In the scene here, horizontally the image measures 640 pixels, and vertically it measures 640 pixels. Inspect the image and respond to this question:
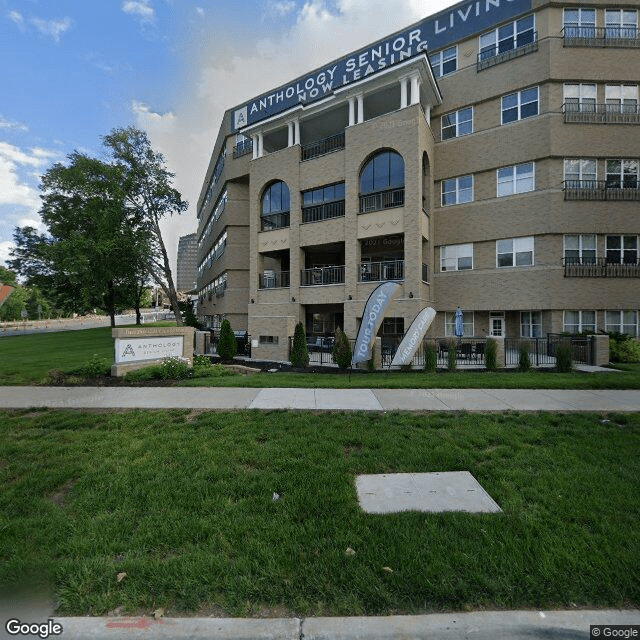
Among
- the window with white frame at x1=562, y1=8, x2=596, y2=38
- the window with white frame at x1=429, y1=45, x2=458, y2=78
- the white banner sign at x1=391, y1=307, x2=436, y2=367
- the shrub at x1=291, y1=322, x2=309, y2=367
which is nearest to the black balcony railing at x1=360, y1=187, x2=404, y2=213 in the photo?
the white banner sign at x1=391, y1=307, x2=436, y2=367

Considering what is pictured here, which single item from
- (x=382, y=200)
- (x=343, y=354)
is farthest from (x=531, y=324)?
(x=343, y=354)

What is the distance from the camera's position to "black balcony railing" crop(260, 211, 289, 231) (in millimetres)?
22734

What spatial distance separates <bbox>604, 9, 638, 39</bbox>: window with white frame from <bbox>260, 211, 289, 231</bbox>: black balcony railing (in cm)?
2071

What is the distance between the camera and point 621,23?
18.9 meters

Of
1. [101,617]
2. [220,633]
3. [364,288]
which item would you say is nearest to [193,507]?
[101,617]

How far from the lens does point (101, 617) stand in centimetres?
226

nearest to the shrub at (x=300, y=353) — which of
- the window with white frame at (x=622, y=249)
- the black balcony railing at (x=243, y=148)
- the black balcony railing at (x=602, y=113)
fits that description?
the window with white frame at (x=622, y=249)

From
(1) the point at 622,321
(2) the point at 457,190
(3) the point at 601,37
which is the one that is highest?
(3) the point at 601,37

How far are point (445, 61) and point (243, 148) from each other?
1566 cm

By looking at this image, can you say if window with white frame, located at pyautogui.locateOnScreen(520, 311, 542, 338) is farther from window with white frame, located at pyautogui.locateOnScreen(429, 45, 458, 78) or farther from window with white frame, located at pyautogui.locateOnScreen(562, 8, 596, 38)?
window with white frame, located at pyautogui.locateOnScreen(429, 45, 458, 78)

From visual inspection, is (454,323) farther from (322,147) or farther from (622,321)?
(322,147)

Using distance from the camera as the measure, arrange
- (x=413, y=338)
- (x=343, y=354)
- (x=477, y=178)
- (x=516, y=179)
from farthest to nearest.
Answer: (x=477, y=178), (x=516, y=179), (x=343, y=354), (x=413, y=338)

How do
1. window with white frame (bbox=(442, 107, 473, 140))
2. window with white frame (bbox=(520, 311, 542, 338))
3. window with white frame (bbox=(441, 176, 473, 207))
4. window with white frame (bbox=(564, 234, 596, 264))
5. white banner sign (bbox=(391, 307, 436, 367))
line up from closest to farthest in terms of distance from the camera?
white banner sign (bbox=(391, 307, 436, 367)), window with white frame (bbox=(564, 234, 596, 264)), window with white frame (bbox=(520, 311, 542, 338)), window with white frame (bbox=(442, 107, 473, 140)), window with white frame (bbox=(441, 176, 473, 207))

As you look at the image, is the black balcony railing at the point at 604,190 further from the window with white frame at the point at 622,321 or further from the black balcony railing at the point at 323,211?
the black balcony railing at the point at 323,211
